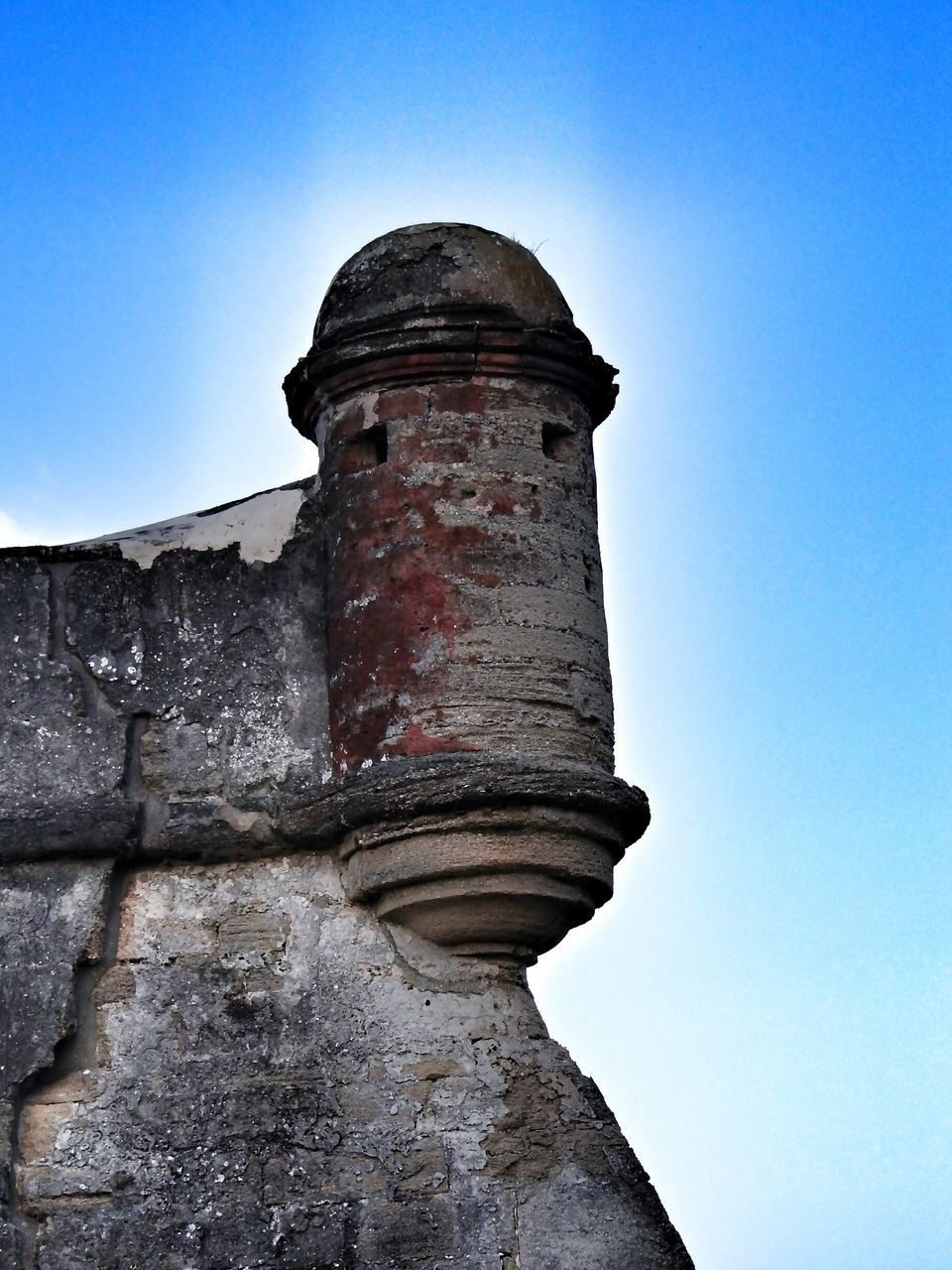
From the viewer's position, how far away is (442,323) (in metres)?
6.84

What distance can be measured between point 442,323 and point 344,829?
1.62m

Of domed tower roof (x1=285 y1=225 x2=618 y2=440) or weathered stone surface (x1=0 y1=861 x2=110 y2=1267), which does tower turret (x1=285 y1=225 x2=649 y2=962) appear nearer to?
domed tower roof (x1=285 y1=225 x2=618 y2=440)

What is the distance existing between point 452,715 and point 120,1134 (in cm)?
152

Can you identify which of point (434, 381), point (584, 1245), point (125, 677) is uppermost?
point (434, 381)

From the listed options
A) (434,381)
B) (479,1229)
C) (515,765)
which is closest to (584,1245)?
(479,1229)

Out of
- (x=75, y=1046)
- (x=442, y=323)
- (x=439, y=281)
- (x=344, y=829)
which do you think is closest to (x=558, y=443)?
(x=442, y=323)

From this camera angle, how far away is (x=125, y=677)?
6.68 metres

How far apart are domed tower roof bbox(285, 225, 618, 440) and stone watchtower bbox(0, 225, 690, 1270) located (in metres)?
0.01

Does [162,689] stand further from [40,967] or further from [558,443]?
[558,443]

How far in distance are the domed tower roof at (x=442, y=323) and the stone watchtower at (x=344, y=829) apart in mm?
11

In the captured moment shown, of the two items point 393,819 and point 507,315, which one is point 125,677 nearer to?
point 393,819

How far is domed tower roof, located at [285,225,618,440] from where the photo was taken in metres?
6.86

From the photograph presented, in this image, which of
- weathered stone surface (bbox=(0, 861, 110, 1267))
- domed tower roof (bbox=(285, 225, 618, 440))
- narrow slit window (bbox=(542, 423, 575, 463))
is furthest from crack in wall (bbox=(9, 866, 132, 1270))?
narrow slit window (bbox=(542, 423, 575, 463))

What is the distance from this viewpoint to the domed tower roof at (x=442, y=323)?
686 centimetres
